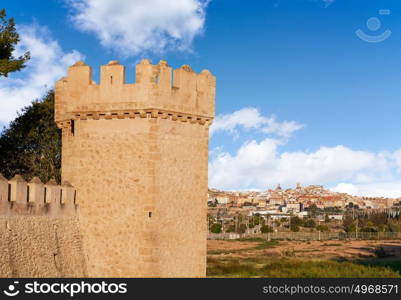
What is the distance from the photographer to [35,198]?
39.0ft

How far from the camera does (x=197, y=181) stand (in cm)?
1379

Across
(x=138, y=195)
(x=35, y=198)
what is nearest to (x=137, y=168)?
(x=138, y=195)

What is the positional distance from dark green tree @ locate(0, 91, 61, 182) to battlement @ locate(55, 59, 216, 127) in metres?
11.8

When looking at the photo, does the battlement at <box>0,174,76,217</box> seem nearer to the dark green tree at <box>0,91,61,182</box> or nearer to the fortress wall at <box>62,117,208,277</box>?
the fortress wall at <box>62,117,208,277</box>

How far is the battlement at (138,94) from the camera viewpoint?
42.7 feet

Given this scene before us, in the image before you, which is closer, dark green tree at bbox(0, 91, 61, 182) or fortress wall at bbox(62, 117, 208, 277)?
fortress wall at bbox(62, 117, 208, 277)

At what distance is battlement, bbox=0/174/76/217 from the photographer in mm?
11086

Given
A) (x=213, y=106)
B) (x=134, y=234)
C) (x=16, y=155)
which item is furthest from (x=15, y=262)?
(x=16, y=155)

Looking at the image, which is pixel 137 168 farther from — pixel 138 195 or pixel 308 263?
pixel 308 263

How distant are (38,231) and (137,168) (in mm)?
2436

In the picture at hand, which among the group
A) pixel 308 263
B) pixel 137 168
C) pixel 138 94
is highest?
pixel 138 94

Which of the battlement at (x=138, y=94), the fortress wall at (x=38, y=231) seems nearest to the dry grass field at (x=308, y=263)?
the battlement at (x=138, y=94)

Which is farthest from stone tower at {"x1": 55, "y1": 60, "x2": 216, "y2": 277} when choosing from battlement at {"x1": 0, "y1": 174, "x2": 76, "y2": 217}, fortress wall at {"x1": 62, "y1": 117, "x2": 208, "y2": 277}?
battlement at {"x1": 0, "y1": 174, "x2": 76, "y2": 217}

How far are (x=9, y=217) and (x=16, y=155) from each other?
14807 mm
